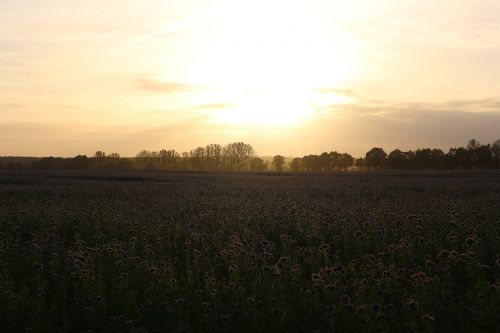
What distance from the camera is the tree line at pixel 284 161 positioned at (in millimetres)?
112506

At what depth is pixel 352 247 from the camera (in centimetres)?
1127

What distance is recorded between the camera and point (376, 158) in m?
126

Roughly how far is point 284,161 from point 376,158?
44282 millimetres

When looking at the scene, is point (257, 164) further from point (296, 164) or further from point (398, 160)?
point (398, 160)

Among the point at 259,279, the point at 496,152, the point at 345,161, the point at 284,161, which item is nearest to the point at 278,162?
the point at 284,161

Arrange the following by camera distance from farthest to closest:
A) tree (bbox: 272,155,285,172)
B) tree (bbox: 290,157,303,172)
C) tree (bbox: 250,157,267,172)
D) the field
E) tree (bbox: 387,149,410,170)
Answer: tree (bbox: 272,155,285,172)
tree (bbox: 250,157,267,172)
tree (bbox: 290,157,303,172)
tree (bbox: 387,149,410,170)
the field

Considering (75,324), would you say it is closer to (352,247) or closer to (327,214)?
(352,247)

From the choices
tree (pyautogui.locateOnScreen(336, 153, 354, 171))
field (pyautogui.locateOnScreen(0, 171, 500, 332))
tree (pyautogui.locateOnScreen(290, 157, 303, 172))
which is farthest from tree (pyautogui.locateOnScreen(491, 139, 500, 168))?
field (pyautogui.locateOnScreen(0, 171, 500, 332))

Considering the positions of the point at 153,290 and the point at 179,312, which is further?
the point at 153,290

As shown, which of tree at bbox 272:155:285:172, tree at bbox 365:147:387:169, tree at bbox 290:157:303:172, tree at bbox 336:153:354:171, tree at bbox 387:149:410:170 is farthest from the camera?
tree at bbox 272:155:285:172

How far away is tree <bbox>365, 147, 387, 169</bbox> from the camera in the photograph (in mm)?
124744

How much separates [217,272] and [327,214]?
233 inches

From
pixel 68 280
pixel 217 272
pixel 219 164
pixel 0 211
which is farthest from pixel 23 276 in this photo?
pixel 219 164

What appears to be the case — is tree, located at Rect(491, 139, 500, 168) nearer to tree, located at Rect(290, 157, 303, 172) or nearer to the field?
tree, located at Rect(290, 157, 303, 172)
